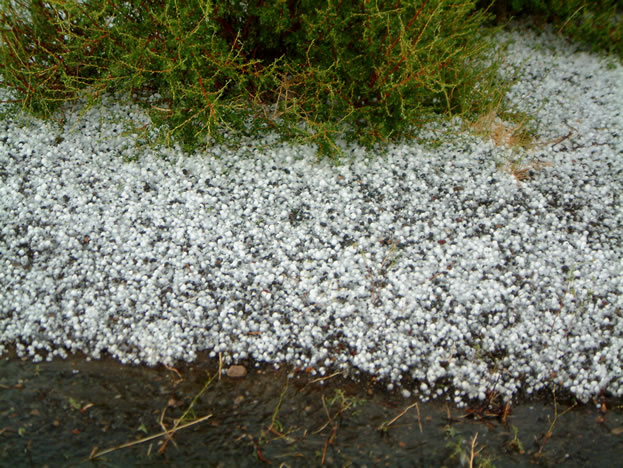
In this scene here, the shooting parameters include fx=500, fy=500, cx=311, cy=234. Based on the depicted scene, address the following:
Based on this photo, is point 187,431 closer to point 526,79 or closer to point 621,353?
point 621,353

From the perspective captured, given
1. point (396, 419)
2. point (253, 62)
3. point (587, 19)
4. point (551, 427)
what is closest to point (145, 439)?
point (396, 419)

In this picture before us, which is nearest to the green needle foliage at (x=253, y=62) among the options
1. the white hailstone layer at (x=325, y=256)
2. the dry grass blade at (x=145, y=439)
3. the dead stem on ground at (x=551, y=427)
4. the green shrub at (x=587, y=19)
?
the white hailstone layer at (x=325, y=256)

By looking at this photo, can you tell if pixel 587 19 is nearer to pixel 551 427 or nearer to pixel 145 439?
pixel 551 427

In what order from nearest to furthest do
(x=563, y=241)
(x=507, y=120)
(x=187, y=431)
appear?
(x=187, y=431)
(x=563, y=241)
(x=507, y=120)

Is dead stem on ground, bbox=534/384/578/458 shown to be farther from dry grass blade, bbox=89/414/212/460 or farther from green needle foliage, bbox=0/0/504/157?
green needle foliage, bbox=0/0/504/157

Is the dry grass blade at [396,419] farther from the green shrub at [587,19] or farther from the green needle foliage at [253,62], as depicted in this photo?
the green shrub at [587,19]

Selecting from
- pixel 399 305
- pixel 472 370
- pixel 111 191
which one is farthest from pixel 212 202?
pixel 472 370
